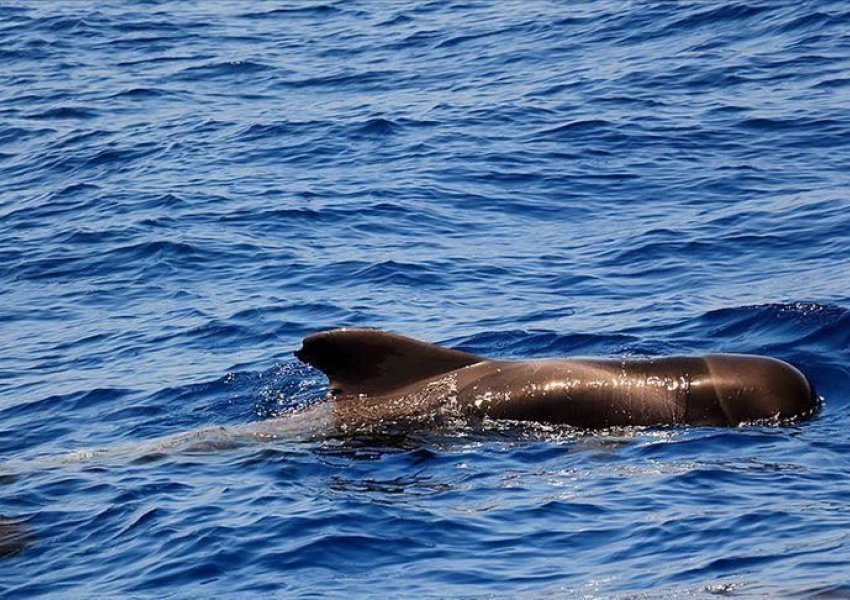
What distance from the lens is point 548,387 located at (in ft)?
44.8

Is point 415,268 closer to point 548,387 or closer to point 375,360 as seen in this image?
point 375,360

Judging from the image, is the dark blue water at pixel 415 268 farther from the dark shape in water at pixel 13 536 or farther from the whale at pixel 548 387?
the whale at pixel 548 387

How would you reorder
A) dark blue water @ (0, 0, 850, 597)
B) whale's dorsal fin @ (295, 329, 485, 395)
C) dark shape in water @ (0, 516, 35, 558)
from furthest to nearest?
whale's dorsal fin @ (295, 329, 485, 395), dark shape in water @ (0, 516, 35, 558), dark blue water @ (0, 0, 850, 597)

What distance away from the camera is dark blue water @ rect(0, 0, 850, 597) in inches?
448

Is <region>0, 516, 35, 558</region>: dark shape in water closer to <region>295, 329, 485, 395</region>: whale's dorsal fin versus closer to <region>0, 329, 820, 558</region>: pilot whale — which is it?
<region>0, 329, 820, 558</region>: pilot whale

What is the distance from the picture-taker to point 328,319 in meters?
18.2

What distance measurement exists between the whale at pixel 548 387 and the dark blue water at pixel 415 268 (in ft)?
0.91

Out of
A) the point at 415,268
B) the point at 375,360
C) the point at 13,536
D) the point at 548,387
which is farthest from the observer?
the point at 415,268

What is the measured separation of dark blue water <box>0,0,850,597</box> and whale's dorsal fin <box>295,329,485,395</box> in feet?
2.19

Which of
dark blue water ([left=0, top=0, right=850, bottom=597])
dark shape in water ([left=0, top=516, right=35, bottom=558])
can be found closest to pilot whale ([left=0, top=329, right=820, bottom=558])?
dark blue water ([left=0, top=0, right=850, bottom=597])

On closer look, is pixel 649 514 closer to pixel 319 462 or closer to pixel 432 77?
pixel 319 462

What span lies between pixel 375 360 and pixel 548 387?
142cm

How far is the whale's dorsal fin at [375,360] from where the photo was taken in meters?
13.6

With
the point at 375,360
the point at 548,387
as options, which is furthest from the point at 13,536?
the point at 548,387
